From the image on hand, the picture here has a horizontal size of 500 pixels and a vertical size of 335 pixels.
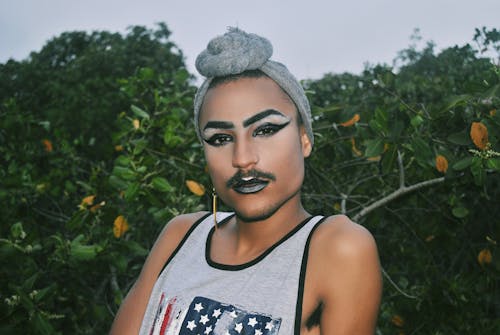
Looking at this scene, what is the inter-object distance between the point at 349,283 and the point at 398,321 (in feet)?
5.84

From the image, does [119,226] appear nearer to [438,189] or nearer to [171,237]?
[171,237]

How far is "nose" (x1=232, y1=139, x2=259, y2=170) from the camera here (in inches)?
60.8

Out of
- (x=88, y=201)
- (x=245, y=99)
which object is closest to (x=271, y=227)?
(x=245, y=99)

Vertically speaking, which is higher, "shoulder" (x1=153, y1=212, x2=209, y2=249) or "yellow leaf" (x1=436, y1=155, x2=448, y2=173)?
"yellow leaf" (x1=436, y1=155, x2=448, y2=173)

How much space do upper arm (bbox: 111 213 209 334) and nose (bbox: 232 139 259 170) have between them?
45 cm

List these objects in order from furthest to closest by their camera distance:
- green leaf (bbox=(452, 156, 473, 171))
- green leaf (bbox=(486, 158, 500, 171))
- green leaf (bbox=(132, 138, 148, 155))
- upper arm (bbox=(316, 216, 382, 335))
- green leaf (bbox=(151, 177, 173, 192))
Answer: green leaf (bbox=(132, 138, 148, 155)) < green leaf (bbox=(151, 177, 173, 192)) < green leaf (bbox=(452, 156, 473, 171)) < green leaf (bbox=(486, 158, 500, 171)) < upper arm (bbox=(316, 216, 382, 335))

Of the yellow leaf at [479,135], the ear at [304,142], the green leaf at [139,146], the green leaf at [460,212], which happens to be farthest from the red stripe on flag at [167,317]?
the green leaf at [460,212]

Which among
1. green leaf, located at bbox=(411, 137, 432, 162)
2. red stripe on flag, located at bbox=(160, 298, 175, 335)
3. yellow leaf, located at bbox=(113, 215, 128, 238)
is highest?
green leaf, located at bbox=(411, 137, 432, 162)

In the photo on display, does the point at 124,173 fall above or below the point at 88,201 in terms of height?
above

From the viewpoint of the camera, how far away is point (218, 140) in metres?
1.65

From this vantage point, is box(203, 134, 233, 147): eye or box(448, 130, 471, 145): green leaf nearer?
box(203, 134, 233, 147): eye

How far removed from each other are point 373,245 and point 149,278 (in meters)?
0.80

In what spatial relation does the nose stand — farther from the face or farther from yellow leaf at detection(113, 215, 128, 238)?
yellow leaf at detection(113, 215, 128, 238)

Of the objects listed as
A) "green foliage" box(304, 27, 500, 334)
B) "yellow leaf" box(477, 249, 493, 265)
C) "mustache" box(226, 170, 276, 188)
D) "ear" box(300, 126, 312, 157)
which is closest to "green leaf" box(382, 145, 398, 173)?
"green foliage" box(304, 27, 500, 334)
